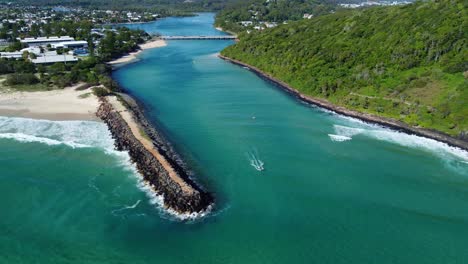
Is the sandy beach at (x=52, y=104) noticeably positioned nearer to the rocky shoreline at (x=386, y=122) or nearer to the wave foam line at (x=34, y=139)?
the wave foam line at (x=34, y=139)

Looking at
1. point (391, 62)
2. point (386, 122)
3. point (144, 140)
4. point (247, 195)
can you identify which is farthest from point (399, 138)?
point (144, 140)

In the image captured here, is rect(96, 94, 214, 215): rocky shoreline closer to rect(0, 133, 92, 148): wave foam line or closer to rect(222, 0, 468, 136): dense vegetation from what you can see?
rect(0, 133, 92, 148): wave foam line

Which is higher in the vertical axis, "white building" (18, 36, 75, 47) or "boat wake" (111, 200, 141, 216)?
"white building" (18, 36, 75, 47)

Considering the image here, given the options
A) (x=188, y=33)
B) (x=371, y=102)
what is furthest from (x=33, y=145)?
(x=188, y=33)

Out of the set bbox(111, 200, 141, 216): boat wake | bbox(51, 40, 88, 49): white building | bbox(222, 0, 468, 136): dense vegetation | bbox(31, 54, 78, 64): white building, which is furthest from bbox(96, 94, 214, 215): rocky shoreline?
bbox(51, 40, 88, 49): white building

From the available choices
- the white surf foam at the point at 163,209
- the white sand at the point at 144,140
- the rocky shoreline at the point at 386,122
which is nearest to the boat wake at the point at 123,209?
the white surf foam at the point at 163,209

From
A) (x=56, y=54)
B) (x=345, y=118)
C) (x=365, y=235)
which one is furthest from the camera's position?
(x=56, y=54)

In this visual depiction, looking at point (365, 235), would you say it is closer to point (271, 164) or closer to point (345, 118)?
point (271, 164)
